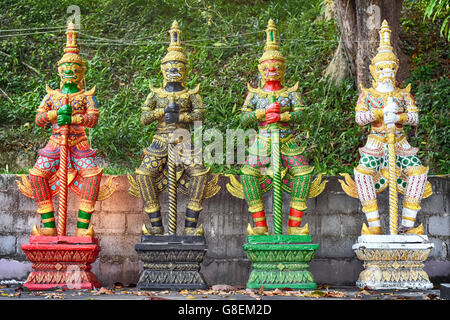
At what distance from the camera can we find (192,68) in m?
10.2

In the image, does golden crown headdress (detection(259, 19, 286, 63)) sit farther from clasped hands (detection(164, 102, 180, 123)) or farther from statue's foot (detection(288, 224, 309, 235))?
statue's foot (detection(288, 224, 309, 235))

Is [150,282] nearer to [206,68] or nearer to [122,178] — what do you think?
[122,178]

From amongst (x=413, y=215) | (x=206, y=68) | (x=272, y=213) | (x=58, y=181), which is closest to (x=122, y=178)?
(x=58, y=181)

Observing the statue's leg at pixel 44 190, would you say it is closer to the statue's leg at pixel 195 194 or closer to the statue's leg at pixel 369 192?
the statue's leg at pixel 195 194

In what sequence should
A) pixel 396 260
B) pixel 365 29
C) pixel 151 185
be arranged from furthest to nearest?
pixel 365 29, pixel 151 185, pixel 396 260

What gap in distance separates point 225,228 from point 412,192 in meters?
2.08

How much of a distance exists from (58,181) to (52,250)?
77 cm

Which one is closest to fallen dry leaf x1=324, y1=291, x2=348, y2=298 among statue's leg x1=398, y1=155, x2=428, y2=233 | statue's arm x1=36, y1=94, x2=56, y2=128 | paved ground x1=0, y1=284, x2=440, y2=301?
paved ground x1=0, y1=284, x2=440, y2=301

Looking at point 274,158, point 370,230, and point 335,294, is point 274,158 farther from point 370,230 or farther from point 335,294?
point 335,294

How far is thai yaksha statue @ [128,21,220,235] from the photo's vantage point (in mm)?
6289

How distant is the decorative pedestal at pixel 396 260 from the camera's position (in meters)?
6.01

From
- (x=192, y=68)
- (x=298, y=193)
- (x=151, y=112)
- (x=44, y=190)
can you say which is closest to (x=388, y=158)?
(x=298, y=193)

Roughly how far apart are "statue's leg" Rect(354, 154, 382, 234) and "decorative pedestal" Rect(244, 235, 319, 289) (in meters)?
0.72

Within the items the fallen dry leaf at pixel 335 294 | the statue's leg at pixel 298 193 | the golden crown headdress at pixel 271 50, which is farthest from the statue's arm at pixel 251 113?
the fallen dry leaf at pixel 335 294
